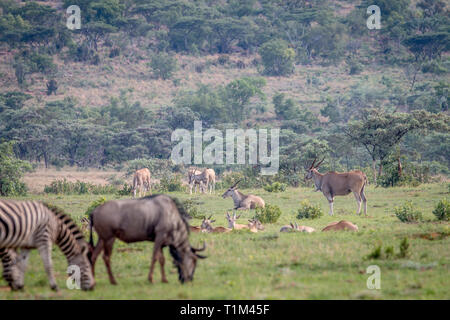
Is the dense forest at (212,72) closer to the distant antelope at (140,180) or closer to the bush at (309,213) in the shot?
the distant antelope at (140,180)

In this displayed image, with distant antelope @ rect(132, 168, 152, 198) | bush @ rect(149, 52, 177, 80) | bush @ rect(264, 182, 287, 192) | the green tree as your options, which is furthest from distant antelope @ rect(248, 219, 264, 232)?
bush @ rect(149, 52, 177, 80)

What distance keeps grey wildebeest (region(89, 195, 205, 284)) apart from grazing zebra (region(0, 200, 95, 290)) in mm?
286

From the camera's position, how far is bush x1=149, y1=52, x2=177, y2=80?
63438 millimetres

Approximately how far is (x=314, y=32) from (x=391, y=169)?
150 feet

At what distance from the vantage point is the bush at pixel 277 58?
209 feet

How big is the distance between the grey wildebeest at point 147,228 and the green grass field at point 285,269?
0.35 m

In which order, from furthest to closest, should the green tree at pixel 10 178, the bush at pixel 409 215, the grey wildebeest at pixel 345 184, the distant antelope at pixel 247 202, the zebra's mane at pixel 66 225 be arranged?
the green tree at pixel 10 178
the distant antelope at pixel 247 202
the grey wildebeest at pixel 345 184
the bush at pixel 409 215
the zebra's mane at pixel 66 225

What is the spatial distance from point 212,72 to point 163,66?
5.85 metres

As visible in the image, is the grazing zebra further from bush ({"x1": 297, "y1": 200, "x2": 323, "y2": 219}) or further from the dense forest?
the dense forest

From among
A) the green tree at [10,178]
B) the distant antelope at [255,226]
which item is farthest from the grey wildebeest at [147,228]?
the green tree at [10,178]

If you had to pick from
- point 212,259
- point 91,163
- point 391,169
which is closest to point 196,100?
point 91,163

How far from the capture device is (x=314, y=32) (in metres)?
69.4

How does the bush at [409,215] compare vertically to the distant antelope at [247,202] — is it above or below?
above
